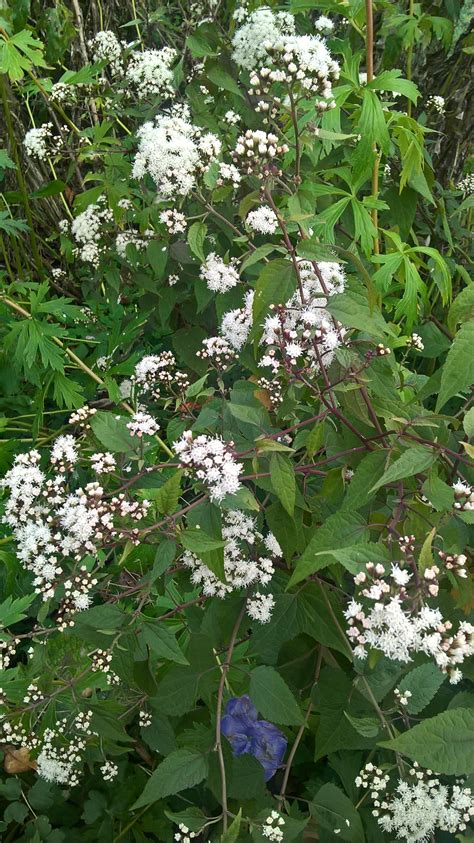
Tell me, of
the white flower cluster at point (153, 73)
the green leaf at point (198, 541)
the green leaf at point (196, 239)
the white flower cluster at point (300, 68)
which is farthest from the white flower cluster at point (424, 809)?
the white flower cluster at point (153, 73)

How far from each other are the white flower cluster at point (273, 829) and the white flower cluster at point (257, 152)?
1.09 meters

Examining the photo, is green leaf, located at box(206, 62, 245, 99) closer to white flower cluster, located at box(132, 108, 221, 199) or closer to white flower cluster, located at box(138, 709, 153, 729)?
white flower cluster, located at box(132, 108, 221, 199)

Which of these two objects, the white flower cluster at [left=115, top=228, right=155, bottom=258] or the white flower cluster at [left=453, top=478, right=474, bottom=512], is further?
the white flower cluster at [left=115, top=228, right=155, bottom=258]

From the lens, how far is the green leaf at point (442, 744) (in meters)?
0.90

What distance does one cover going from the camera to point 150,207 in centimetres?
226

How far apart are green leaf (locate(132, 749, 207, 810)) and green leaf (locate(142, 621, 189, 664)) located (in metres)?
0.18

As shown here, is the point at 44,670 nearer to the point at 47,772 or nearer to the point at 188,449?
the point at 47,772

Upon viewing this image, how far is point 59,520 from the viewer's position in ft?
4.21

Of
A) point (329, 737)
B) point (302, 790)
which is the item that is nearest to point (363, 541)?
point (329, 737)

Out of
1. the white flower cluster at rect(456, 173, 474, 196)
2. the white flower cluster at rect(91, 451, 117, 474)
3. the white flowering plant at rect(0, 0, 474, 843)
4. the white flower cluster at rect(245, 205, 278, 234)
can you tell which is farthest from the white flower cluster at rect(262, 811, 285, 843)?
the white flower cluster at rect(456, 173, 474, 196)

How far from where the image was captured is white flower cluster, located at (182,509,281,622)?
51.8 inches

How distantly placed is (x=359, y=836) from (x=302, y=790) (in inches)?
25.6

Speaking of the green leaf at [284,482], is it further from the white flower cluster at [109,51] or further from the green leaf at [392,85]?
the white flower cluster at [109,51]

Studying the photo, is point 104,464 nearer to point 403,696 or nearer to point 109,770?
point 403,696
